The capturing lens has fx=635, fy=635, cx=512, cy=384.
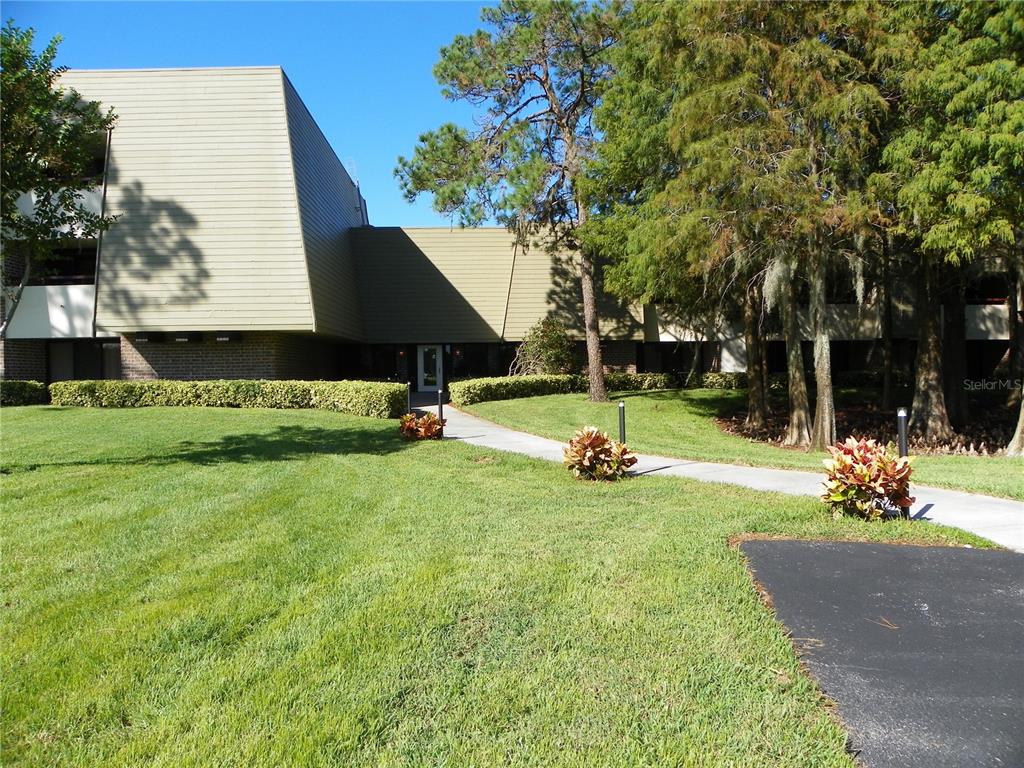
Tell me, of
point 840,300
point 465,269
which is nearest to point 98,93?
point 465,269

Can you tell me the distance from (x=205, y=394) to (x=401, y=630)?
1626cm

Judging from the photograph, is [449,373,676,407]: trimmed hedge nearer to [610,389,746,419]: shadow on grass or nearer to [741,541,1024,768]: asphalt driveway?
[610,389,746,419]: shadow on grass

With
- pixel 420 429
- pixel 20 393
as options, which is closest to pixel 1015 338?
pixel 420 429

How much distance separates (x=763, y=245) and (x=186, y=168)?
15.9 metres

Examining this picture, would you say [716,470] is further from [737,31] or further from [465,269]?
[465,269]

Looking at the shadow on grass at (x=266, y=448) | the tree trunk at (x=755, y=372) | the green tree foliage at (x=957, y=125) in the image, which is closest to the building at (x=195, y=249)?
the shadow on grass at (x=266, y=448)

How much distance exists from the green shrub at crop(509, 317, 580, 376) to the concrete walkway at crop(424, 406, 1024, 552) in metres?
11.0

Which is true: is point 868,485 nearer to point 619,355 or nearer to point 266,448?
point 266,448

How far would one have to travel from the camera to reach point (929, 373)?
16016 millimetres

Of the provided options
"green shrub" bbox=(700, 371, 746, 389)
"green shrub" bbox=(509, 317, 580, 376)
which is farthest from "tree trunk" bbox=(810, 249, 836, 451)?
"green shrub" bbox=(700, 371, 746, 389)

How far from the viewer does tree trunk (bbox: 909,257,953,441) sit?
15609mm

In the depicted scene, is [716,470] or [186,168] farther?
[186,168]

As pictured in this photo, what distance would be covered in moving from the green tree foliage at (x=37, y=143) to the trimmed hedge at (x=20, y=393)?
10734 mm

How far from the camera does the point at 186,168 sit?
1838 centimetres
